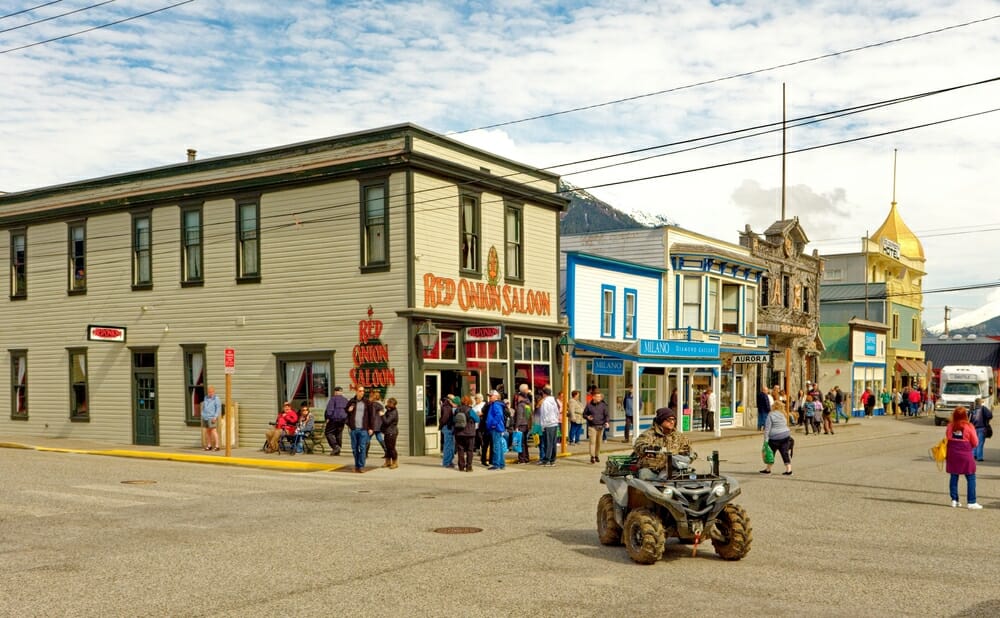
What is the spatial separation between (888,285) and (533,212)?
153 feet

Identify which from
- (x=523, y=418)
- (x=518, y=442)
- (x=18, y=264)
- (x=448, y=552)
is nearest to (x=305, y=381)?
(x=518, y=442)

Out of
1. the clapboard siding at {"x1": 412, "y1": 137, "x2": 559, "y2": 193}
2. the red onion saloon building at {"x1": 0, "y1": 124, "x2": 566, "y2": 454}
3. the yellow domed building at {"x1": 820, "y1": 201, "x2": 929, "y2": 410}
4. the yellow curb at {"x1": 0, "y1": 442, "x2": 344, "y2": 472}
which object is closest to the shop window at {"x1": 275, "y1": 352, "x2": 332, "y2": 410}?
the red onion saloon building at {"x1": 0, "y1": 124, "x2": 566, "y2": 454}

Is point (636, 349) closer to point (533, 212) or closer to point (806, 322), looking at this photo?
point (533, 212)

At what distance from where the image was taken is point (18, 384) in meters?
33.7

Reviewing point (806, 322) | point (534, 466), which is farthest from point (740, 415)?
point (534, 466)

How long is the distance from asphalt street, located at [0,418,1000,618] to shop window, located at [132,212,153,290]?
11.4 m

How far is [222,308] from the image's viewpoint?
2894 cm

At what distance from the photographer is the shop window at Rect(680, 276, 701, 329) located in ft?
131

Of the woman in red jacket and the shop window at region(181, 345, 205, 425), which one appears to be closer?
the woman in red jacket

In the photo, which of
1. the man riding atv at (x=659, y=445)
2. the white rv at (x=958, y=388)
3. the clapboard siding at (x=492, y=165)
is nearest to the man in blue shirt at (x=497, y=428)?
the clapboard siding at (x=492, y=165)

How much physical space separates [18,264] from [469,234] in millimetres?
16574

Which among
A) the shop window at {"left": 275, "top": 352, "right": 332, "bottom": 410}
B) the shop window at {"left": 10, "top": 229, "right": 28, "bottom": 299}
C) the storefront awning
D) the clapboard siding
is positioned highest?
the clapboard siding

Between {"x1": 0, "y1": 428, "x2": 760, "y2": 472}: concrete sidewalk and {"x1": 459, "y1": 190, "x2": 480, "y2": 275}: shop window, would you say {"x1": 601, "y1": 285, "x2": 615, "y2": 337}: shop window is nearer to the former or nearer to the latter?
{"x1": 0, "y1": 428, "x2": 760, "y2": 472}: concrete sidewalk

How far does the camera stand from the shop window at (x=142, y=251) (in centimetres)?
3052
